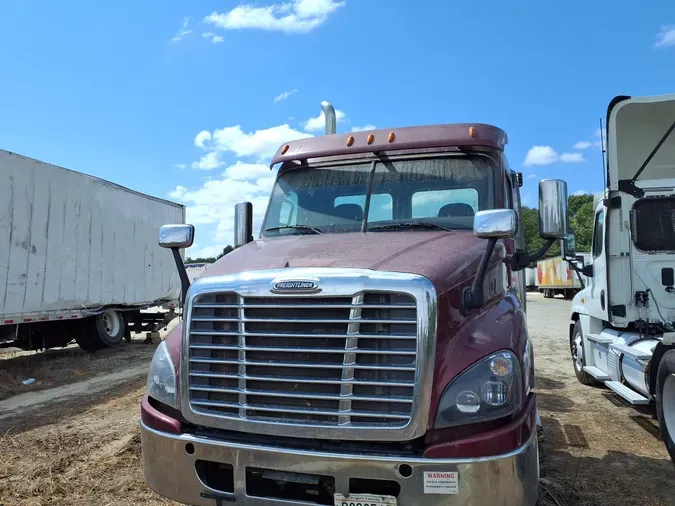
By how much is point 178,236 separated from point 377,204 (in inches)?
57.6

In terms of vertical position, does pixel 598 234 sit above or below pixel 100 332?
above

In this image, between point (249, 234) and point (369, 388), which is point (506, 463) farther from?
point (249, 234)

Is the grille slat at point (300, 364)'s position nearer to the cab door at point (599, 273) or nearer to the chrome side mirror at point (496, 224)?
the chrome side mirror at point (496, 224)

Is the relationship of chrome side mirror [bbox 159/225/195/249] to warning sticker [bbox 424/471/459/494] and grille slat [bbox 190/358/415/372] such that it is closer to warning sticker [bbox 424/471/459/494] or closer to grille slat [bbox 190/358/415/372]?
grille slat [bbox 190/358/415/372]

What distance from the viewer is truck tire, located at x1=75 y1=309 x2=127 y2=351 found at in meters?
12.4

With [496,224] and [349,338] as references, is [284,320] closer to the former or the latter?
[349,338]

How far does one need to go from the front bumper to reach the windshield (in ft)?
5.62

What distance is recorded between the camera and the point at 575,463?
465 cm

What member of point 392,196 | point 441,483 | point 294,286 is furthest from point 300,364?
point 392,196

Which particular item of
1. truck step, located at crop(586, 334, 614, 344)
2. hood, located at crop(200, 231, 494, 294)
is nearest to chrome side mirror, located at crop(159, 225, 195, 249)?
hood, located at crop(200, 231, 494, 294)

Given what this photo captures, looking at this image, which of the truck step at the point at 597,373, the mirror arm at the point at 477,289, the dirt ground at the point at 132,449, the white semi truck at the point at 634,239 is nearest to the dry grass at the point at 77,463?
the dirt ground at the point at 132,449

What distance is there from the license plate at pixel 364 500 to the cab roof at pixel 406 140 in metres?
2.60

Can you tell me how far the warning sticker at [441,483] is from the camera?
237cm

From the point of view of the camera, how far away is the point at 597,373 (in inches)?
276
